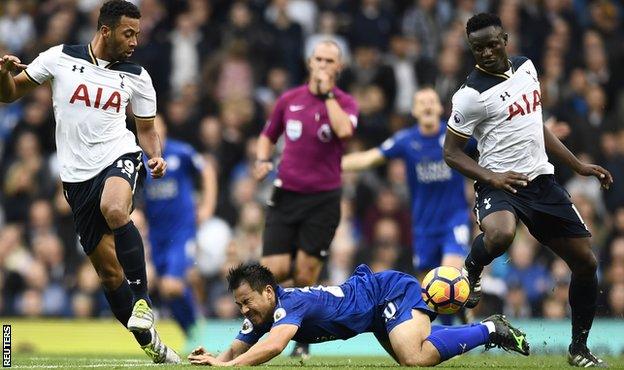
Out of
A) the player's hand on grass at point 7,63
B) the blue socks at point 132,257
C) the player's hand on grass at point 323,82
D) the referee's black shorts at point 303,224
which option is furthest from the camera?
the referee's black shorts at point 303,224

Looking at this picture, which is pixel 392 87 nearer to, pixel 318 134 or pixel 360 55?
pixel 360 55

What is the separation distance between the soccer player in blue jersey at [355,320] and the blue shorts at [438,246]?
3.39 metres

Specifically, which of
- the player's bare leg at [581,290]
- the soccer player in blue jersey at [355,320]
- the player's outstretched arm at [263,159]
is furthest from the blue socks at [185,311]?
the player's bare leg at [581,290]

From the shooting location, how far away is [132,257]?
1081cm

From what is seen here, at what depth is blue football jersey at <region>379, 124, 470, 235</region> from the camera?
47.1 ft

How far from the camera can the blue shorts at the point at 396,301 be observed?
10.6 metres

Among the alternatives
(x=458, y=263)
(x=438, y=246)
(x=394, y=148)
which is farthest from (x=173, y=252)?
A: (x=458, y=263)

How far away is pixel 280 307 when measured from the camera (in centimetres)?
1020

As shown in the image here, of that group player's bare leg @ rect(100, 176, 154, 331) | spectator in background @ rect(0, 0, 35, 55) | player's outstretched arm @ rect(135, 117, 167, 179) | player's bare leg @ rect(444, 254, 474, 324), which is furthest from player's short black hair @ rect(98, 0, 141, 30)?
spectator in background @ rect(0, 0, 35, 55)

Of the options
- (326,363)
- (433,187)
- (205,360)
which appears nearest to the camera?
(205,360)

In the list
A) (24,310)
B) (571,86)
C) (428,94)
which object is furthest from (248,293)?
(571,86)

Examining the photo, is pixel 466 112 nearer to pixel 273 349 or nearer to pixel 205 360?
pixel 273 349

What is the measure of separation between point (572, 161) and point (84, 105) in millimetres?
4284

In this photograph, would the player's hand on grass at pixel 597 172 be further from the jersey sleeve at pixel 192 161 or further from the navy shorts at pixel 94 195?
the jersey sleeve at pixel 192 161
